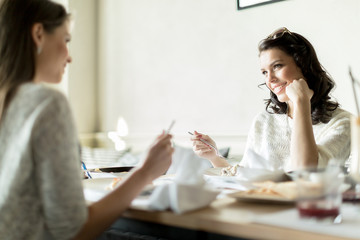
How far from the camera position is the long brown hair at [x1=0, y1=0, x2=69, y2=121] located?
0.92 metres

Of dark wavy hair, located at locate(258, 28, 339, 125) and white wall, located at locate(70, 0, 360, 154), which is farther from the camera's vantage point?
white wall, located at locate(70, 0, 360, 154)

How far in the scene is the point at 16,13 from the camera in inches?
36.8

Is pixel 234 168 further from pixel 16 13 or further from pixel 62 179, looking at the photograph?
pixel 16 13

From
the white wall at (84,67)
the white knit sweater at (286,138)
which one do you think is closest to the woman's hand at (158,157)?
the white knit sweater at (286,138)

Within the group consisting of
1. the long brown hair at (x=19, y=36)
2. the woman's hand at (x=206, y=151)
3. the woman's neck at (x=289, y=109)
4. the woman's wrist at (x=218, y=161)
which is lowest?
the woman's wrist at (x=218, y=161)

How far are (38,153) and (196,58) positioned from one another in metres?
2.58

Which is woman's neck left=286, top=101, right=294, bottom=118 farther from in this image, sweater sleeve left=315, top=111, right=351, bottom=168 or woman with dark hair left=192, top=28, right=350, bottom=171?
sweater sleeve left=315, top=111, right=351, bottom=168

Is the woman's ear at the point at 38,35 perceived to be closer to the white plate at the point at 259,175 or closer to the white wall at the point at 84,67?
the white plate at the point at 259,175

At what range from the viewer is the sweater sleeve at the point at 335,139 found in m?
1.59

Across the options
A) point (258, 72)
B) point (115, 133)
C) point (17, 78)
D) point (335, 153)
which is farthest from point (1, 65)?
point (115, 133)

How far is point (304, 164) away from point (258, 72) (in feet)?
5.08

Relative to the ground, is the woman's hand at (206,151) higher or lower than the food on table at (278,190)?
lower

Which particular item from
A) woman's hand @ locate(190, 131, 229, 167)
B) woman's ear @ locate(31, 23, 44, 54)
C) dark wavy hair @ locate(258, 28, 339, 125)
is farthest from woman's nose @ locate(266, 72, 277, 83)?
woman's ear @ locate(31, 23, 44, 54)

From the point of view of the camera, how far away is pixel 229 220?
2.45ft
